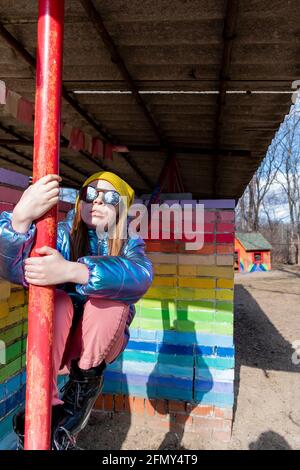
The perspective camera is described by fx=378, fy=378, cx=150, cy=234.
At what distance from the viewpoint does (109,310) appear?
54.1 inches

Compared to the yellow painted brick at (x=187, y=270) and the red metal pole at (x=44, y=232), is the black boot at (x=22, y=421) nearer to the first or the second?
the red metal pole at (x=44, y=232)

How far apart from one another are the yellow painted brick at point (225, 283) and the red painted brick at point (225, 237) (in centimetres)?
37

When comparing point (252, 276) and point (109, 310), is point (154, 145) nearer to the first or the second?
point (109, 310)

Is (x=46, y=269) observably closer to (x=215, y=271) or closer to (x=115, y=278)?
(x=115, y=278)

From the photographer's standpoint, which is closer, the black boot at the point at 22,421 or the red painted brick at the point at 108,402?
the black boot at the point at 22,421

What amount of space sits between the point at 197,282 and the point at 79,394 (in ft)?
7.46

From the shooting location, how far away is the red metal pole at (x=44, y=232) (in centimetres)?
114

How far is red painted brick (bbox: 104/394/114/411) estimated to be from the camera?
3.84 metres

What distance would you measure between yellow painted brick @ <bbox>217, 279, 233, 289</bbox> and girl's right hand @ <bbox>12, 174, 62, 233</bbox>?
269cm

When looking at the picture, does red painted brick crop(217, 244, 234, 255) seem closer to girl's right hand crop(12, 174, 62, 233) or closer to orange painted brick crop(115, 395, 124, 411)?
orange painted brick crop(115, 395, 124, 411)

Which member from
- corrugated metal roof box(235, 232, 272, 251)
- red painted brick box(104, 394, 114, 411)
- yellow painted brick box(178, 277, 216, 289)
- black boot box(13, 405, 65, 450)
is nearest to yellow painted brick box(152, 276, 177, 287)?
yellow painted brick box(178, 277, 216, 289)

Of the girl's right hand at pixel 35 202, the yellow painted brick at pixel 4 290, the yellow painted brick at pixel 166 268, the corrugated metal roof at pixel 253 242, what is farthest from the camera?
the corrugated metal roof at pixel 253 242

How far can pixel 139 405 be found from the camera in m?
3.78

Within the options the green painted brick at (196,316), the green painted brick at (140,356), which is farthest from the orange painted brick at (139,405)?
the green painted brick at (196,316)
